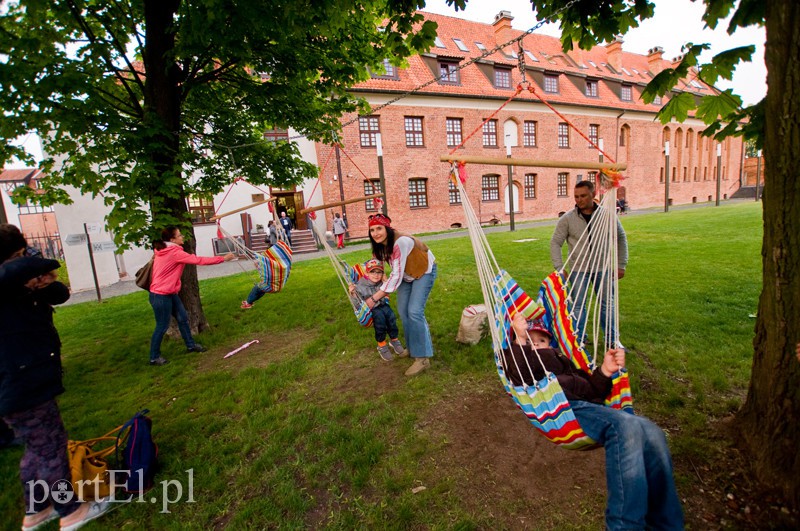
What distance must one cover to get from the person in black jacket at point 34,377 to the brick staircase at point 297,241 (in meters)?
12.4

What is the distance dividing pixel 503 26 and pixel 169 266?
21.2m

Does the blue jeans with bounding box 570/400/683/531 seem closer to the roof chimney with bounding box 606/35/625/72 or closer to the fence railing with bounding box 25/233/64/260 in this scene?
the fence railing with bounding box 25/233/64/260

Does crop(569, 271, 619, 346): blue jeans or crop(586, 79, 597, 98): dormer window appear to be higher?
crop(586, 79, 597, 98): dormer window

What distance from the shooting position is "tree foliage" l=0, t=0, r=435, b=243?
3.08 metres

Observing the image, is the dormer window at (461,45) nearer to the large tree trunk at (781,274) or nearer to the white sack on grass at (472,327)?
the white sack on grass at (472,327)

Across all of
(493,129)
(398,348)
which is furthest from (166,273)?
(493,129)

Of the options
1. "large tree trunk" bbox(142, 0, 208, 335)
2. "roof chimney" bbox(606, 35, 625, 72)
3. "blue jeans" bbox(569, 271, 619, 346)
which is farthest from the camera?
"roof chimney" bbox(606, 35, 625, 72)

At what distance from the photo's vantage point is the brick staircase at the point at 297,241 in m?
14.4

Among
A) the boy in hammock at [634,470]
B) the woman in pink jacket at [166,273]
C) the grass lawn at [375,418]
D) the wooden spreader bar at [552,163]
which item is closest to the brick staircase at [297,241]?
the grass lawn at [375,418]

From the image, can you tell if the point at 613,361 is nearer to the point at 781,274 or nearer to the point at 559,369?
the point at 559,369

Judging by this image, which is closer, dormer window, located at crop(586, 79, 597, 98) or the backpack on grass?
the backpack on grass

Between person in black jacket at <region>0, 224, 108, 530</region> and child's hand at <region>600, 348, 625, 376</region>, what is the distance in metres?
2.68

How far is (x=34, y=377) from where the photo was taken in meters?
1.84

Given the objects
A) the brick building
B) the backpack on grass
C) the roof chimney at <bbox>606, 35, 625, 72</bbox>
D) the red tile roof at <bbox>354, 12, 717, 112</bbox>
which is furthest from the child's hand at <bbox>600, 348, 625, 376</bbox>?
the roof chimney at <bbox>606, 35, 625, 72</bbox>
